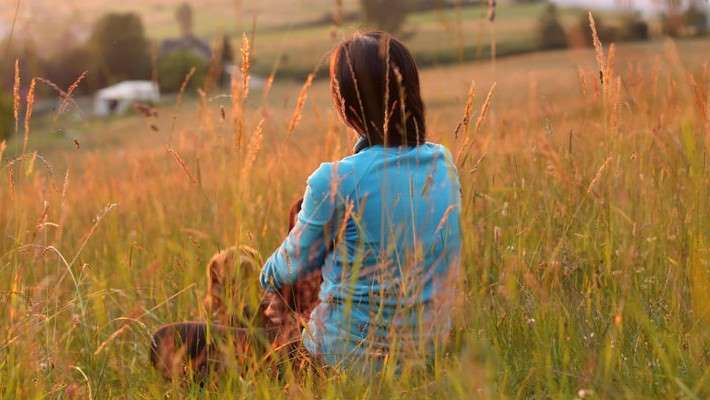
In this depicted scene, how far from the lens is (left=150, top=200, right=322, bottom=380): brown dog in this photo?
2.42 meters

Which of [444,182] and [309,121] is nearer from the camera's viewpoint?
[444,182]

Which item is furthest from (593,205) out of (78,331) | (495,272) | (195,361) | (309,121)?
(309,121)

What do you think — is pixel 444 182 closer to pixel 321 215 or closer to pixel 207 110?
pixel 321 215

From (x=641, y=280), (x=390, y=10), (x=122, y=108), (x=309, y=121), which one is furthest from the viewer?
(x=122, y=108)

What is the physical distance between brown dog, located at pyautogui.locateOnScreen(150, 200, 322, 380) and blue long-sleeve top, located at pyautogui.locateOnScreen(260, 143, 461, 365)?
0.09 metres

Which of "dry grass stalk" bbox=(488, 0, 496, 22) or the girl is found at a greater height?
"dry grass stalk" bbox=(488, 0, 496, 22)

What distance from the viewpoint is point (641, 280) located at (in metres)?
2.82

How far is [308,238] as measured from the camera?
236 cm

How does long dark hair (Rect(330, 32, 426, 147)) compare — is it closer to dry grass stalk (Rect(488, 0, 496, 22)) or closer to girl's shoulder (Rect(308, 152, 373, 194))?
girl's shoulder (Rect(308, 152, 373, 194))

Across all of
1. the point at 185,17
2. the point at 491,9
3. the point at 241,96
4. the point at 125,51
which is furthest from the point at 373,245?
the point at 185,17

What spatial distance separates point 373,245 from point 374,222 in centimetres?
6

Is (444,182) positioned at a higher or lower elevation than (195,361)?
higher

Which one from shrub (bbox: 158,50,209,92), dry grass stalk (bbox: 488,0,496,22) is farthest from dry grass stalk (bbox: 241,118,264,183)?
shrub (bbox: 158,50,209,92)

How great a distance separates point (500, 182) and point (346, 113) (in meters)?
1.74
